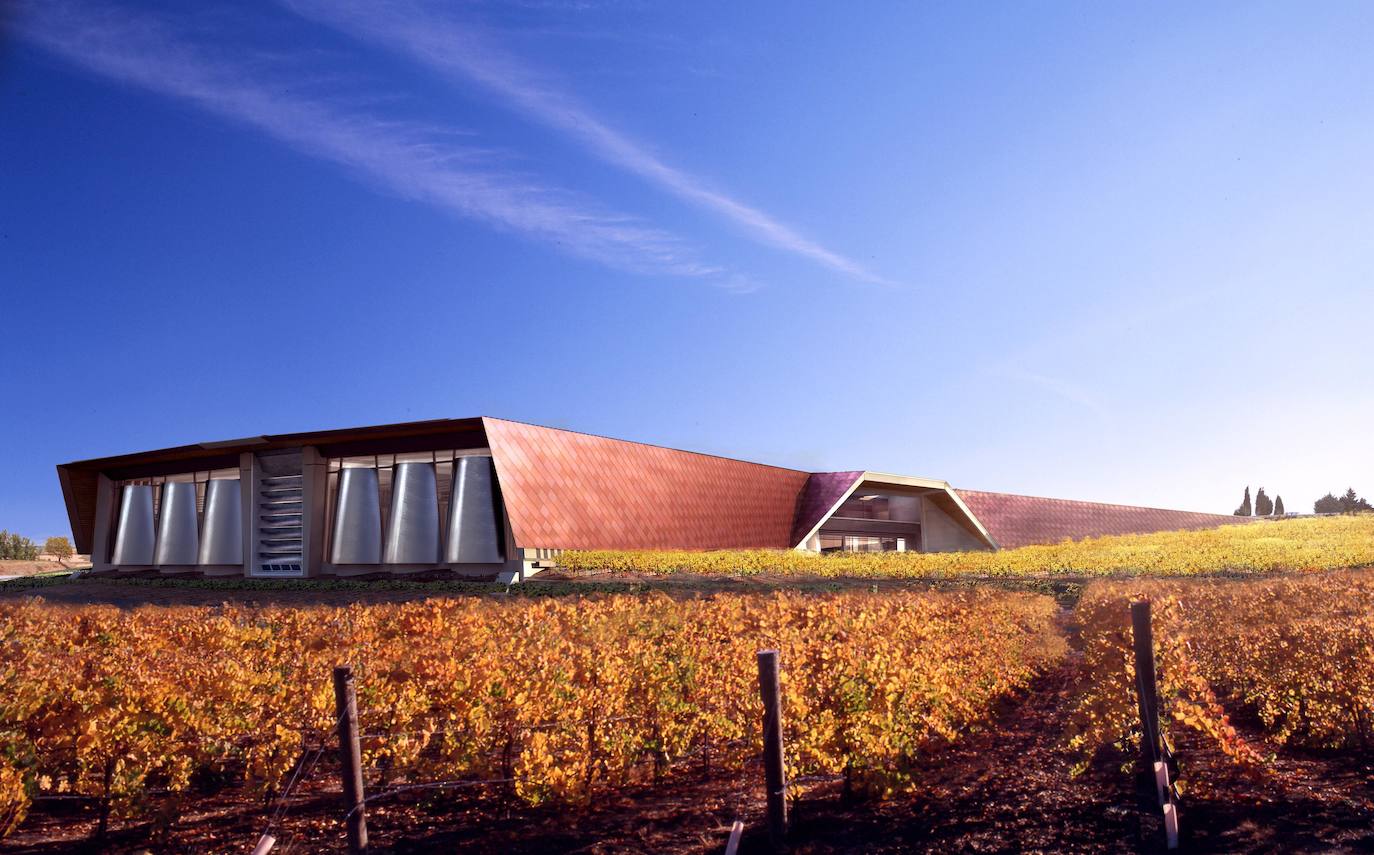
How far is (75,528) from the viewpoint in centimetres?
3183

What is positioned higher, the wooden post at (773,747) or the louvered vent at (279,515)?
the louvered vent at (279,515)

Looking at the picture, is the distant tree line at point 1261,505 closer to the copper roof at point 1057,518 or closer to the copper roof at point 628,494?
the copper roof at point 1057,518

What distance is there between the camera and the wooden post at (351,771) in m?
5.22

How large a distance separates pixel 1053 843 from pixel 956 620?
3900 millimetres

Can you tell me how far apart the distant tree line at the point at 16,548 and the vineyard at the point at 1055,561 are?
143 feet

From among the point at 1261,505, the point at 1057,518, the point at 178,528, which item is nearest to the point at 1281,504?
the point at 1261,505

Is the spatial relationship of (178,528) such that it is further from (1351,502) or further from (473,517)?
(1351,502)

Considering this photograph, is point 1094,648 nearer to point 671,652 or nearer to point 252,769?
point 671,652

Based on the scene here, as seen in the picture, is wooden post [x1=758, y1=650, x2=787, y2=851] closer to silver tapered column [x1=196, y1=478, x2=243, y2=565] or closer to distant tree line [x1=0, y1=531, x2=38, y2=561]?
silver tapered column [x1=196, y1=478, x2=243, y2=565]

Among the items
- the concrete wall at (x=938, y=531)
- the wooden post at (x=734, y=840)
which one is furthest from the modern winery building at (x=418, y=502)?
the wooden post at (x=734, y=840)

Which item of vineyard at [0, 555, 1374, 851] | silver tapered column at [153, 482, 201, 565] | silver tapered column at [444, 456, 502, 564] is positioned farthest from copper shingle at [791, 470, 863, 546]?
vineyard at [0, 555, 1374, 851]

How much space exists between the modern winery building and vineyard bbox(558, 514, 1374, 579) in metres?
2.41

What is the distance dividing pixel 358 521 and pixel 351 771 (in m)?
20.6

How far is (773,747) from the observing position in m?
5.39
